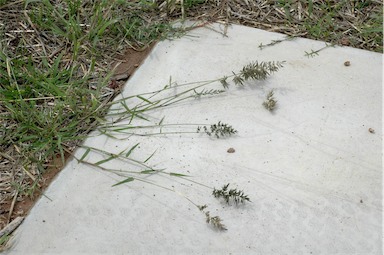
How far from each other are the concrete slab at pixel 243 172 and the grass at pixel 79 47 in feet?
0.32

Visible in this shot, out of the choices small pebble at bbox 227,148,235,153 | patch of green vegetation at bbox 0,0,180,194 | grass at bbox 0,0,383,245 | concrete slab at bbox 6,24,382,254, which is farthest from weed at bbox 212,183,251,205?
patch of green vegetation at bbox 0,0,180,194

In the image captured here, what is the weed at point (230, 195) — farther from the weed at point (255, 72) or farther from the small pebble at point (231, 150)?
the weed at point (255, 72)

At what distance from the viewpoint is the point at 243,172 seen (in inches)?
89.4

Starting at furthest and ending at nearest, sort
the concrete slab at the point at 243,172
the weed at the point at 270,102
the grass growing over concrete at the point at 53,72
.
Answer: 1. the weed at the point at 270,102
2. the grass growing over concrete at the point at 53,72
3. the concrete slab at the point at 243,172

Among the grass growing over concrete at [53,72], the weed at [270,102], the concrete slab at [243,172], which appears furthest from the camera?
→ the weed at [270,102]

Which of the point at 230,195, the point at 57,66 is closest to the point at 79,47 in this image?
the point at 57,66

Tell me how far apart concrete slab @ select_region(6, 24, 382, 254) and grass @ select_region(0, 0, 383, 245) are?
0.10 m

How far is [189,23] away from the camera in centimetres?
297

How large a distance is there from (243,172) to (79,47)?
3.40ft

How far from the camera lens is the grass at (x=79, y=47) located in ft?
7.72

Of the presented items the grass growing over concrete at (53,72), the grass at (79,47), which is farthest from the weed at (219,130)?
the grass growing over concrete at (53,72)

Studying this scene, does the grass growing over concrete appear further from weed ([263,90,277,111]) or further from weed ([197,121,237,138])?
weed ([263,90,277,111])

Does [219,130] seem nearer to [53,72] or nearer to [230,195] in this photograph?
[230,195]

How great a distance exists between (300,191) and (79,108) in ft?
3.20
